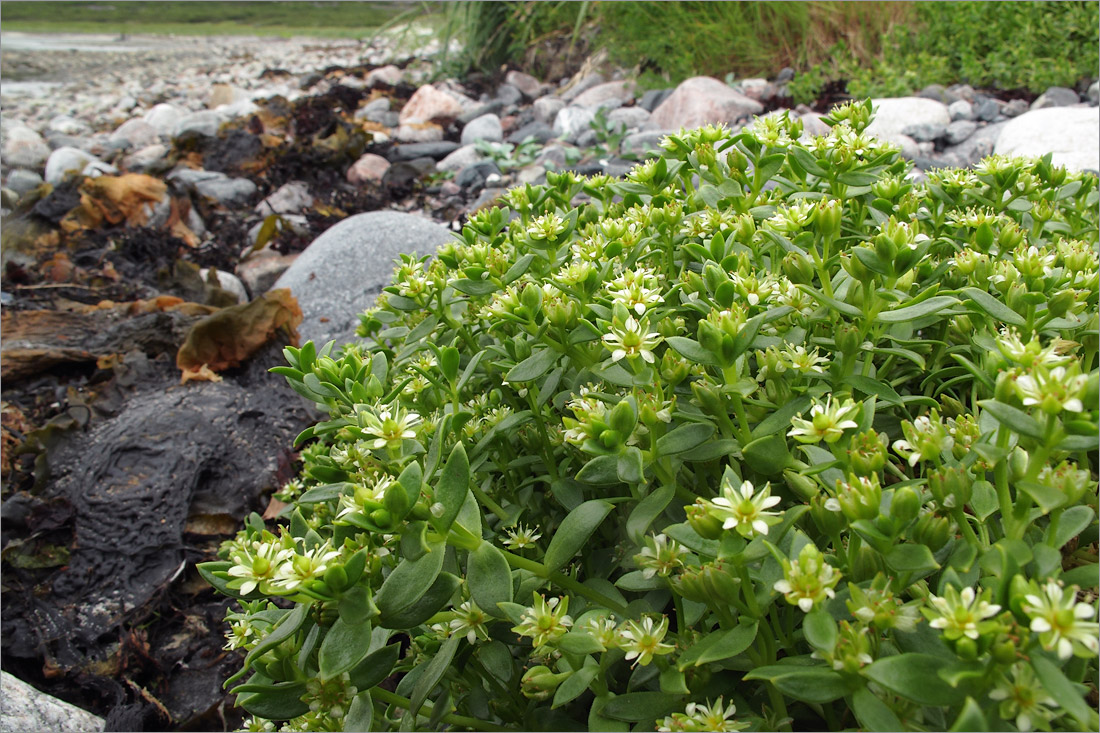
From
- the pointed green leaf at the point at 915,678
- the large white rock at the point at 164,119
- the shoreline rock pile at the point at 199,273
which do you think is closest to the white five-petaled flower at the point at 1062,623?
the pointed green leaf at the point at 915,678

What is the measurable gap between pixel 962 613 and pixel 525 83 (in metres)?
8.98

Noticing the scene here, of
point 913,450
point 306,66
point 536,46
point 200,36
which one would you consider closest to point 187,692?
point 913,450

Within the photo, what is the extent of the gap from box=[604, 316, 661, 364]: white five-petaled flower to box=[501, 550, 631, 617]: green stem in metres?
0.37

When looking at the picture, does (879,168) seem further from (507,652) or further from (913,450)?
(507,652)

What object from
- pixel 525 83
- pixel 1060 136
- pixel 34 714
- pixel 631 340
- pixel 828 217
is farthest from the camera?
pixel 525 83

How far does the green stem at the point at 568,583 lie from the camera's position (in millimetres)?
1329

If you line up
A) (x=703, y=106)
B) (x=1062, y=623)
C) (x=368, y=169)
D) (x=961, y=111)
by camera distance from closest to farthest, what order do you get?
(x=1062, y=623)
(x=961, y=111)
(x=703, y=106)
(x=368, y=169)

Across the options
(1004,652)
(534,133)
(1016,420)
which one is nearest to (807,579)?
(1004,652)

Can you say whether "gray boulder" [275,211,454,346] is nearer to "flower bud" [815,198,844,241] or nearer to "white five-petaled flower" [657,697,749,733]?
"flower bud" [815,198,844,241]

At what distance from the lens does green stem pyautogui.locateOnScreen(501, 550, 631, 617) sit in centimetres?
133

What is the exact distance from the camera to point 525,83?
30.0 ft

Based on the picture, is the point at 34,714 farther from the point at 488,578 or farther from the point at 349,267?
the point at 349,267

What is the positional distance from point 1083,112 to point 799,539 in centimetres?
481

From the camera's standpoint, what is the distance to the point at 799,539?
3.79 ft
